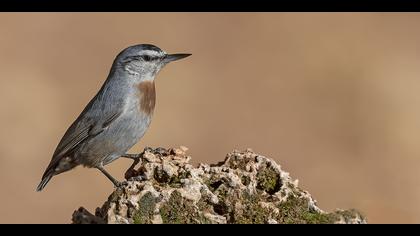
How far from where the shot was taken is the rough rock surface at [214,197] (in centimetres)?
628

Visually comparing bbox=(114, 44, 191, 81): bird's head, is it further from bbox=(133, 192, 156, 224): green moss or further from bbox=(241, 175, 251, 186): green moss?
bbox=(133, 192, 156, 224): green moss

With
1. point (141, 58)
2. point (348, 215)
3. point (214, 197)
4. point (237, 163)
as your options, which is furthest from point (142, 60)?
point (348, 215)

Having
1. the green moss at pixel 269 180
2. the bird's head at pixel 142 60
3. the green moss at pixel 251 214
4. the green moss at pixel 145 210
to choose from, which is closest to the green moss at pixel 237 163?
the green moss at pixel 269 180

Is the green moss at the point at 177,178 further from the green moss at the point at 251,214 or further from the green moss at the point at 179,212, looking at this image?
the green moss at the point at 251,214

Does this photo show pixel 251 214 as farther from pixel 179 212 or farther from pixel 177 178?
pixel 177 178

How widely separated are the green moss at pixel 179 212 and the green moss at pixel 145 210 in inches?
3.5

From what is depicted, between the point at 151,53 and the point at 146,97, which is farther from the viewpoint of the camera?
the point at 151,53

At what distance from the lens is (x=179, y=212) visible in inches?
250

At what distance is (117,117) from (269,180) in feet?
9.84

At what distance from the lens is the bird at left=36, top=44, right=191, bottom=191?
373 inches

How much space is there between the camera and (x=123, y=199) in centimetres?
634

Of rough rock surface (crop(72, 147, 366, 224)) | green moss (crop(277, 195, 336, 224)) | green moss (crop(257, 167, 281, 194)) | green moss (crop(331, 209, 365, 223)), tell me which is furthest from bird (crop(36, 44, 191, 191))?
green moss (crop(331, 209, 365, 223))

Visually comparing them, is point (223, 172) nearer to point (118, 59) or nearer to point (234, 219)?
point (234, 219)

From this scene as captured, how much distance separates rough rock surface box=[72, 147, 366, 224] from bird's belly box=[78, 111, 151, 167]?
6.92ft
